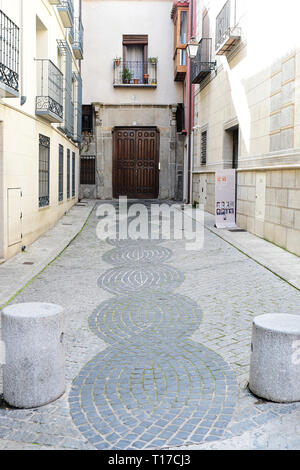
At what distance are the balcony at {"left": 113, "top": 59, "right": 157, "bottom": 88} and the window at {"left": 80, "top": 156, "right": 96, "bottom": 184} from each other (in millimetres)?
4059

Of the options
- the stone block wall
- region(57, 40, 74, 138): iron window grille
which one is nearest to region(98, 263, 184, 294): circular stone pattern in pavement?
the stone block wall

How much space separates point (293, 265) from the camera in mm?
9109

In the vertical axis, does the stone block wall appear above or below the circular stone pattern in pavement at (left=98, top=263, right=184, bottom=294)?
above

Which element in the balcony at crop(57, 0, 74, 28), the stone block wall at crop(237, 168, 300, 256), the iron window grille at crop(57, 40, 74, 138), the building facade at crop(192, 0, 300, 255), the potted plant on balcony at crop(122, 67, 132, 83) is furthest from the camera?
the potted plant on balcony at crop(122, 67, 132, 83)

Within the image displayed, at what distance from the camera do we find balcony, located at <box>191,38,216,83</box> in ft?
59.8

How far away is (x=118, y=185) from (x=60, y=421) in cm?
2359

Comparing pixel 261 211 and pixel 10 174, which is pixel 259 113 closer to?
pixel 261 211

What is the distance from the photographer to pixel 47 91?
41.5ft

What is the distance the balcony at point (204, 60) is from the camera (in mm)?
18234

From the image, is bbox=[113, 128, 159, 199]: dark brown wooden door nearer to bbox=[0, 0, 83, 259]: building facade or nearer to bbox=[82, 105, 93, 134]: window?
bbox=[82, 105, 93, 134]: window

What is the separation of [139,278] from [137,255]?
2.06m

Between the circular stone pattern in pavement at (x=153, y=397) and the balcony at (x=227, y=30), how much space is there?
11.6 metres

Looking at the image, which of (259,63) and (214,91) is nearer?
(259,63)

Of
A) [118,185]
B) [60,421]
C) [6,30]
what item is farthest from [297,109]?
[118,185]
